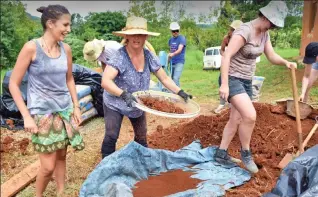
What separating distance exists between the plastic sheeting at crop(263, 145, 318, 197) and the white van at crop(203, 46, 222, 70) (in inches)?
449

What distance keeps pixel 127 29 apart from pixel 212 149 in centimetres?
158

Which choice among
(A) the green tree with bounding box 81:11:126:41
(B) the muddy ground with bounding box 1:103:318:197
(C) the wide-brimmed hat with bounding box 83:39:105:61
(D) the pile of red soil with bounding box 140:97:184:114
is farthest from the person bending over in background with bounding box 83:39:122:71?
(A) the green tree with bounding box 81:11:126:41

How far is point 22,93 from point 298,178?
4688 millimetres

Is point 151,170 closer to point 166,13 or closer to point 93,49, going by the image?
point 93,49

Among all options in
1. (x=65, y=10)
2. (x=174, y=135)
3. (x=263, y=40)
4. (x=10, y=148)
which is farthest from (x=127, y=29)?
(x=10, y=148)

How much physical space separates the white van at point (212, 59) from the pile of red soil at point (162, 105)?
10288 mm

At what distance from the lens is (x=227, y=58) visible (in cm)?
330

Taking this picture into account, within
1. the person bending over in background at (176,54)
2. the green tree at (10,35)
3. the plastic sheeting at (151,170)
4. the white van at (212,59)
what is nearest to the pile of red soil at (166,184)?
the plastic sheeting at (151,170)

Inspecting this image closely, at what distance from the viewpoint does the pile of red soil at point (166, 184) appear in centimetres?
340

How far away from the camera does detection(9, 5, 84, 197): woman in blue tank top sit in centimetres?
291

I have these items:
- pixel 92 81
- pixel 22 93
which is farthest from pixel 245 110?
pixel 22 93

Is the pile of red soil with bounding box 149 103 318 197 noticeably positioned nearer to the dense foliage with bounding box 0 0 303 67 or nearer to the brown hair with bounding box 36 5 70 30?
the brown hair with bounding box 36 5 70 30

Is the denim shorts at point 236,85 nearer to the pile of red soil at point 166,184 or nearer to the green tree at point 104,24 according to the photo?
the pile of red soil at point 166,184

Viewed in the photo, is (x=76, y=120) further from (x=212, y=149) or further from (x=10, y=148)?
(x=10, y=148)
